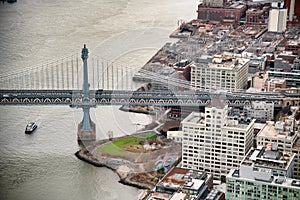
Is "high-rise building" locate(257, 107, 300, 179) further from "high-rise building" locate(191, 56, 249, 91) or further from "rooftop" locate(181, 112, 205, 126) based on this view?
"high-rise building" locate(191, 56, 249, 91)

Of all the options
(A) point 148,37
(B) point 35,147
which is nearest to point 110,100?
(B) point 35,147

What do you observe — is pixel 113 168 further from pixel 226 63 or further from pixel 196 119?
pixel 226 63

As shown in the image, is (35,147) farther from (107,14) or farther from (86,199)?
(107,14)

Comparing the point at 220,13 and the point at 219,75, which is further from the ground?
the point at 220,13

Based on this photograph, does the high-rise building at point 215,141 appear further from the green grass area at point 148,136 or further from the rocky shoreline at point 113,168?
the green grass area at point 148,136

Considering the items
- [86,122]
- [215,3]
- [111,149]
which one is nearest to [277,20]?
[215,3]

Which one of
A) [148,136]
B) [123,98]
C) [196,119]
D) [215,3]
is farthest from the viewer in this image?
[215,3]

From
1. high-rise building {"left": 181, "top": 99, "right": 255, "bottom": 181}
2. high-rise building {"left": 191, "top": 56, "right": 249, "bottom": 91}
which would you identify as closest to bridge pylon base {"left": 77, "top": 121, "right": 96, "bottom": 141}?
high-rise building {"left": 181, "top": 99, "right": 255, "bottom": 181}
